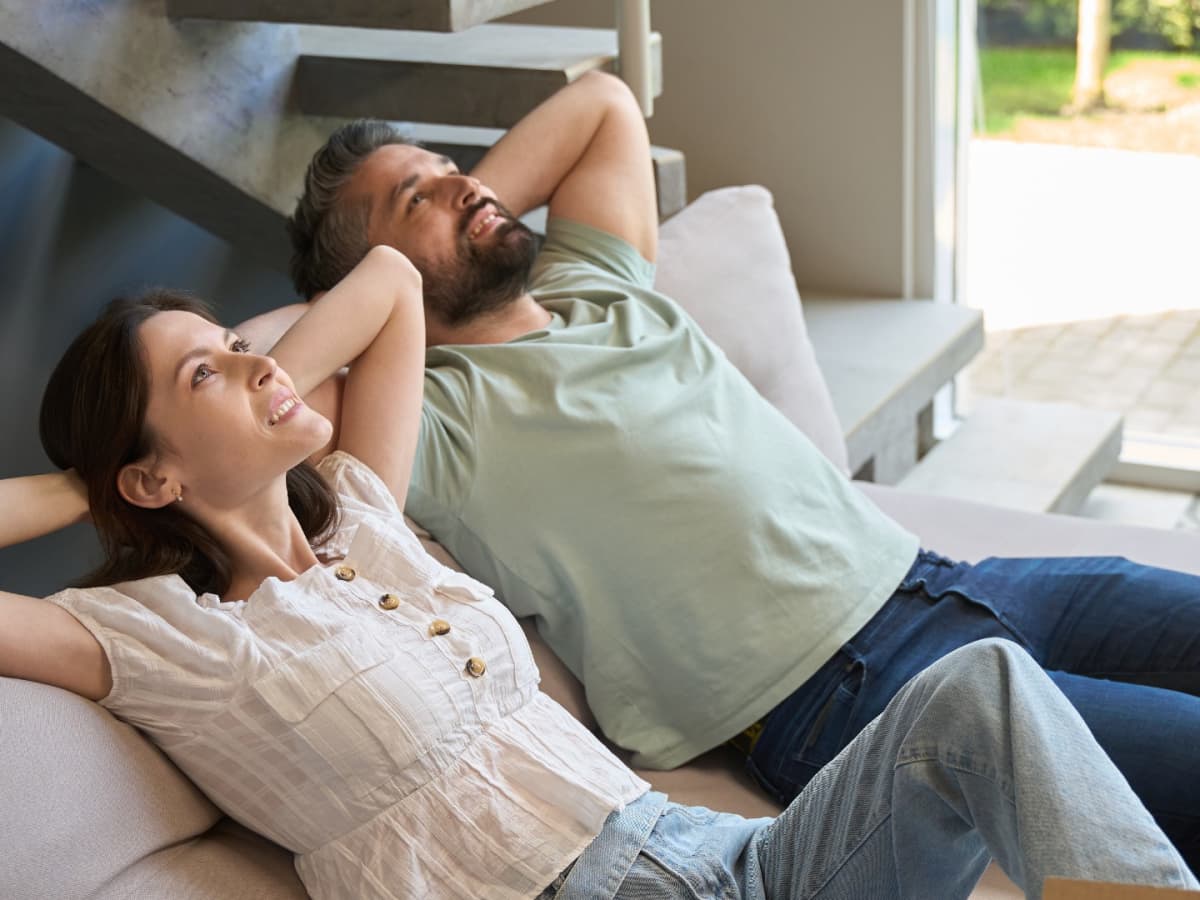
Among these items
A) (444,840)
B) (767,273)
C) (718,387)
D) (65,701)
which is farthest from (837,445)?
(65,701)

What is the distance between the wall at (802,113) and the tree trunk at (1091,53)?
1.39 ft

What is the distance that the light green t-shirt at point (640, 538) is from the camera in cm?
177

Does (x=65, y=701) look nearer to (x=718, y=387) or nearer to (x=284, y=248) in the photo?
(x=718, y=387)

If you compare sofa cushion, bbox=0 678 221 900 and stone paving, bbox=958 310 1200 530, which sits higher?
sofa cushion, bbox=0 678 221 900

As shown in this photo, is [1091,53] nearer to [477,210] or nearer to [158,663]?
[477,210]

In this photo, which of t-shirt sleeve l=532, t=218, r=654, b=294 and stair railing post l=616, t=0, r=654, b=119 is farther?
stair railing post l=616, t=0, r=654, b=119

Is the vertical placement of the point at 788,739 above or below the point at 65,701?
below

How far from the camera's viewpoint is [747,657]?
5.83 feet

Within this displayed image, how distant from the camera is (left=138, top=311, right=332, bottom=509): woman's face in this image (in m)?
1.42

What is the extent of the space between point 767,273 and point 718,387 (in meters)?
0.53

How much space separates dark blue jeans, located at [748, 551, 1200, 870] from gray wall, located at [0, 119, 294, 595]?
1421 millimetres

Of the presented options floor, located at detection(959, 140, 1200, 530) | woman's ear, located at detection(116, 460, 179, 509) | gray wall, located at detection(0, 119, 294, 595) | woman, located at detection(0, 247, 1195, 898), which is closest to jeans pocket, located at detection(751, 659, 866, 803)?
woman, located at detection(0, 247, 1195, 898)

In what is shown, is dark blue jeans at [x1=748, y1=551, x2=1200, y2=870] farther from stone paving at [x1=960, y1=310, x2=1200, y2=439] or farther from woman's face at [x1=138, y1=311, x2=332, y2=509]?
stone paving at [x1=960, y1=310, x2=1200, y2=439]

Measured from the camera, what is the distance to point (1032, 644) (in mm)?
1837
